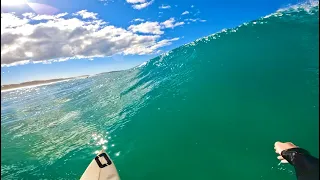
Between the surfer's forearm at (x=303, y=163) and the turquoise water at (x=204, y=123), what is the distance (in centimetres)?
249

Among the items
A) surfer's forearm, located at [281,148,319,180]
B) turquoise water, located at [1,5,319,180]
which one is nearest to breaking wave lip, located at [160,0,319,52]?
turquoise water, located at [1,5,319,180]

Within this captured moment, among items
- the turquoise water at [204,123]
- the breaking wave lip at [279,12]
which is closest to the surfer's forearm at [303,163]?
the turquoise water at [204,123]

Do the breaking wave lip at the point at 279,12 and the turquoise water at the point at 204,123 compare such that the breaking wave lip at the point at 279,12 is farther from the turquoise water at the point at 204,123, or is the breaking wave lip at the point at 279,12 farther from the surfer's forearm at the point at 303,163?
the surfer's forearm at the point at 303,163

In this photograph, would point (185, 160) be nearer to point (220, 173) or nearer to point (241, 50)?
point (220, 173)

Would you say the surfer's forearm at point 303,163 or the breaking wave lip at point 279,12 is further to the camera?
the breaking wave lip at point 279,12

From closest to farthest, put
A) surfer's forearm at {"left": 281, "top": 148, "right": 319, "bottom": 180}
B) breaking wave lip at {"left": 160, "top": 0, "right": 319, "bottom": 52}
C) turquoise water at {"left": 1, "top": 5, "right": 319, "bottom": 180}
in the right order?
surfer's forearm at {"left": 281, "top": 148, "right": 319, "bottom": 180} < turquoise water at {"left": 1, "top": 5, "right": 319, "bottom": 180} < breaking wave lip at {"left": 160, "top": 0, "right": 319, "bottom": 52}

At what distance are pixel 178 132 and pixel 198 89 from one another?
3611 millimetres

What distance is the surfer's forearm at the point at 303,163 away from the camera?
3.16m

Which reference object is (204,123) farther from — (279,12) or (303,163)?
(279,12)

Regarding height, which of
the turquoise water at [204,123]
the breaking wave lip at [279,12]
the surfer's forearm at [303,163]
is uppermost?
the breaking wave lip at [279,12]

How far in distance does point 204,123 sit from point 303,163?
5288 mm

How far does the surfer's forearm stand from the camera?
3.16 metres

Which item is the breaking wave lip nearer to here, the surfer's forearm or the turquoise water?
the turquoise water

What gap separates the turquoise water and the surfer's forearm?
249cm
